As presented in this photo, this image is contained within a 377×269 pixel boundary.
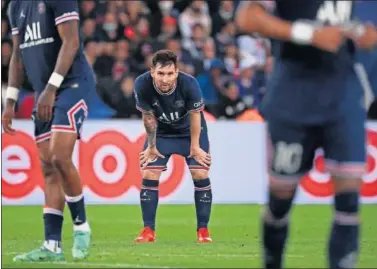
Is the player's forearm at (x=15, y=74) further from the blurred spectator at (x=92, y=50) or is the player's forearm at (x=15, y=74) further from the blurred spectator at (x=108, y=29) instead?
the blurred spectator at (x=108, y=29)

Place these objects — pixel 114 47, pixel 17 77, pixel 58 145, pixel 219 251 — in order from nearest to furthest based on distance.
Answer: pixel 58 145 → pixel 17 77 → pixel 219 251 → pixel 114 47

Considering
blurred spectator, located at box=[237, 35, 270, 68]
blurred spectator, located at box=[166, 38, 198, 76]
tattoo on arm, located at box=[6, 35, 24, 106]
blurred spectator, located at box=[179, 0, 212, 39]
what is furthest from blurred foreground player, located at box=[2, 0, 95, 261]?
blurred spectator, located at box=[237, 35, 270, 68]

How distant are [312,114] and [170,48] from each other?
1428 cm

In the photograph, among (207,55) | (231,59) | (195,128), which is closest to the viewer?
(195,128)

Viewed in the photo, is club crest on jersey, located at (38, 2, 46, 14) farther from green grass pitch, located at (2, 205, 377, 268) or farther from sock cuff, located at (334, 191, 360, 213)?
sock cuff, located at (334, 191, 360, 213)

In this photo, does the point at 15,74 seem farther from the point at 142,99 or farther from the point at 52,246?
the point at 142,99

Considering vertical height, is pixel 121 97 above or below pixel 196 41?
below

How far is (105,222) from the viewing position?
15562 mm

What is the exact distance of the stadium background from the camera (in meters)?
13.5

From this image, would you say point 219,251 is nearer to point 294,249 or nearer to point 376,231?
point 294,249

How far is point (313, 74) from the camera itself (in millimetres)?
7344

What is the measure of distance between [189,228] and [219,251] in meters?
3.50

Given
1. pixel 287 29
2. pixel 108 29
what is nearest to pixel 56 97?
pixel 287 29

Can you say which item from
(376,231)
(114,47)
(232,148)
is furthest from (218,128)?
(376,231)
